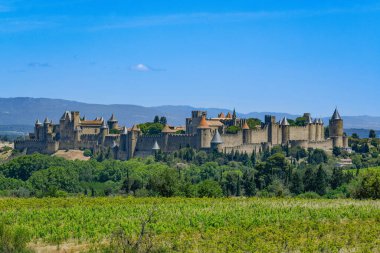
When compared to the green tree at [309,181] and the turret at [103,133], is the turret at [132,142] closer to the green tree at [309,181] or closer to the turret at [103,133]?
the turret at [103,133]

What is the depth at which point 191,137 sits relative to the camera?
10062 cm

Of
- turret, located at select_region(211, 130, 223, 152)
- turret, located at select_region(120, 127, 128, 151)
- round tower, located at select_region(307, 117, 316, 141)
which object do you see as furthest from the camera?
round tower, located at select_region(307, 117, 316, 141)

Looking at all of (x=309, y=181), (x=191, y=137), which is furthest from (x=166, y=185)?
(x=191, y=137)

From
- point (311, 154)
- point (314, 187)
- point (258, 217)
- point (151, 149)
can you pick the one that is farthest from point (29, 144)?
point (258, 217)

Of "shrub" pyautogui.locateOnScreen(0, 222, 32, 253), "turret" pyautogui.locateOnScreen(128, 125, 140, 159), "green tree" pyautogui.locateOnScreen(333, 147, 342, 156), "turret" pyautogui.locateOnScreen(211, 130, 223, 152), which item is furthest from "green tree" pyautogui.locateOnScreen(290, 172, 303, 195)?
"shrub" pyautogui.locateOnScreen(0, 222, 32, 253)

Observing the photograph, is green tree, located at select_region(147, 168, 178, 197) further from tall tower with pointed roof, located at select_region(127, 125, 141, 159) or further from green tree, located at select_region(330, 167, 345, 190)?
tall tower with pointed roof, located at select_region(127, 125, 141, 159)

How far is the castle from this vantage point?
331 feet

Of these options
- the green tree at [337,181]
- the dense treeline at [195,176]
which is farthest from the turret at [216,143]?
the green tree at [337,181]

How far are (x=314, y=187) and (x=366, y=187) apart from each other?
52.7 feet

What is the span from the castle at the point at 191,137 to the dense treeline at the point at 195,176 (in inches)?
128

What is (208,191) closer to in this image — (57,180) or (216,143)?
(57,180)

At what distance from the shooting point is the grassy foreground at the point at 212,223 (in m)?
27.8

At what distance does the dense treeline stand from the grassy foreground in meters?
14.0

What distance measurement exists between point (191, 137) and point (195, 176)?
19.3 meters
